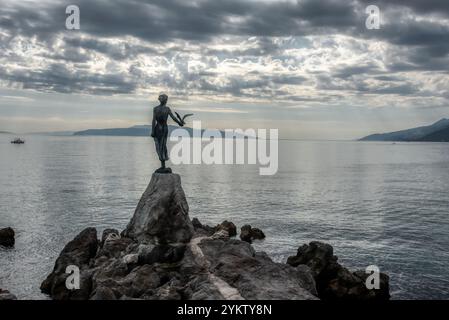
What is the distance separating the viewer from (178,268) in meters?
25.3

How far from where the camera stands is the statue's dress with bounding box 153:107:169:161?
2856 cm

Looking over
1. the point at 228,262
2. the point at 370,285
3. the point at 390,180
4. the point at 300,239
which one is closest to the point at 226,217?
the point at 300,239

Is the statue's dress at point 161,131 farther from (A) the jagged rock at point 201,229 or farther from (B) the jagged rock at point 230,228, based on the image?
(B) the jagged rock at point 230,228

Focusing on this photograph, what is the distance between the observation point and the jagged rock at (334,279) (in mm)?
30375

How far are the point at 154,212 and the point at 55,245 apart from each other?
21.9 metres

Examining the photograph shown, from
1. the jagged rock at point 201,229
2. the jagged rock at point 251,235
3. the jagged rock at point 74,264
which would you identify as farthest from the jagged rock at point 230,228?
the jagged rock at point 74,264

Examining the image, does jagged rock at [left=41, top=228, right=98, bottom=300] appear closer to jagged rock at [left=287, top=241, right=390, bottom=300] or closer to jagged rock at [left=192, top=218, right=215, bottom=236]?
jagged rock at [left=192, top=218, right=215, bottom=236]

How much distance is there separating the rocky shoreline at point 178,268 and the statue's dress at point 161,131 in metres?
1.82

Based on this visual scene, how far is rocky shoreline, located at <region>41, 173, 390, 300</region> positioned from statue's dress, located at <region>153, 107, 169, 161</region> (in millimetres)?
1815

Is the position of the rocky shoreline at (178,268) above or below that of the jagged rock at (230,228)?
above

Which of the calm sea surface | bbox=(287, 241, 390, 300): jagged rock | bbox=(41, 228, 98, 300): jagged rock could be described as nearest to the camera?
bbox=(41, 228, 98, 300): jagged rock

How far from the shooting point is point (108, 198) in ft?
241

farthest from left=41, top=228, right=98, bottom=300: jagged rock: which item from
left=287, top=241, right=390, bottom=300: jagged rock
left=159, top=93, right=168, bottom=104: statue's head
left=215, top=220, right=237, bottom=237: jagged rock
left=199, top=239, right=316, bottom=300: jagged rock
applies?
left=215, top=220, right=237, bottom=237: jagged rock

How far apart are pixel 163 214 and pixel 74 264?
8.99m
